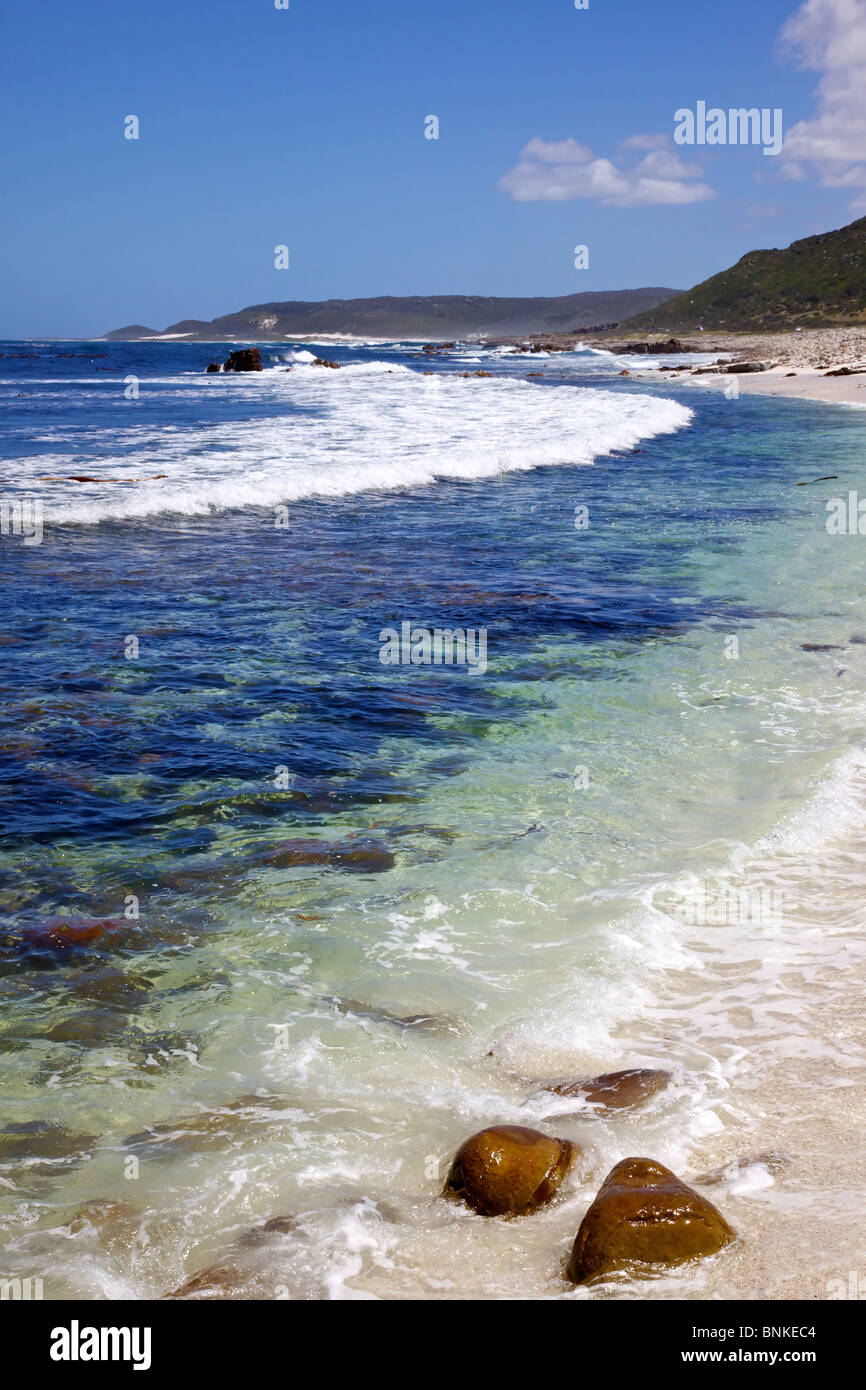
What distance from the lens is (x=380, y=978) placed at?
15.4 feet

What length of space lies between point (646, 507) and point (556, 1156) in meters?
15.8

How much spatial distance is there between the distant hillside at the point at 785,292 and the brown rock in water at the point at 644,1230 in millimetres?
96430

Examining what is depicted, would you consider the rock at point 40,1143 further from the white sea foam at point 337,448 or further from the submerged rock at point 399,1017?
the white sea foam at point 337,448

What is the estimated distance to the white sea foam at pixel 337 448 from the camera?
665 inches

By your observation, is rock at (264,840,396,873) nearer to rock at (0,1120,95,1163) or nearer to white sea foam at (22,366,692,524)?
rock at (0,1120,95,1163)

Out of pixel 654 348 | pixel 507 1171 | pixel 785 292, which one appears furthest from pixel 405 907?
pixel 785 292

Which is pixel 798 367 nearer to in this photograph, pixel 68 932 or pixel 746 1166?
pixel 68 932

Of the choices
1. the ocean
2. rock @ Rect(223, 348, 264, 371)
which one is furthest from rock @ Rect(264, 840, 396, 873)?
rock @ Rect(223, 348, 264, 371)

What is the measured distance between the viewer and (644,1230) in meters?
3.02

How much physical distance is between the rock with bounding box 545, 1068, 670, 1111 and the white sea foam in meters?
12.9

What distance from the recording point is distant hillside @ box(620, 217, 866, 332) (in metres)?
100

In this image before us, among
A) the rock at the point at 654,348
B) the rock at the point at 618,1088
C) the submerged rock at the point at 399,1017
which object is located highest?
the rock at the point at 654,348

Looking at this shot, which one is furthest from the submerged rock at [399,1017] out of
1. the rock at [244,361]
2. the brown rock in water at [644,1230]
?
the rock at [244,361]

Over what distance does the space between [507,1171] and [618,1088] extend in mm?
720
